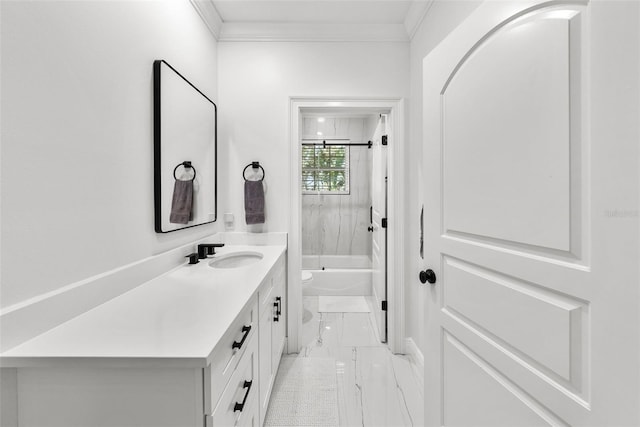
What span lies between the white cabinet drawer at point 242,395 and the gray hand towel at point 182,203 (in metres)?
0.81

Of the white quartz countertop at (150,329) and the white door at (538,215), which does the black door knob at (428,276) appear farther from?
the white quartz countertop at (150,329)

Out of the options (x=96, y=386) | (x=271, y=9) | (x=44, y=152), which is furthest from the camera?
(x=271, y=9)

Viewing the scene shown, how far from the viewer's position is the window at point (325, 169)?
418 centimetres

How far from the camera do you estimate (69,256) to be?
0.94m

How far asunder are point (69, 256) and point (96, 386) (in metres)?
0.44

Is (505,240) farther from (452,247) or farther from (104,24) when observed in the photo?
(104,24)

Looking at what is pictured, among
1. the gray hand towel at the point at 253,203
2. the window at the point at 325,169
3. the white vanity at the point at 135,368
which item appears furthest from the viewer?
the window at the point at 325,169

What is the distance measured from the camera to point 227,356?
34.9 inches

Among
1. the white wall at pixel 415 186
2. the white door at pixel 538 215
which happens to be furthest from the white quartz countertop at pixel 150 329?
the white wall at pixel 415 186

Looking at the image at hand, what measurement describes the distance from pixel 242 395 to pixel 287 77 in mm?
2075

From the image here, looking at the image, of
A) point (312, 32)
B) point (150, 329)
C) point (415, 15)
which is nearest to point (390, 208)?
point (415, 15)

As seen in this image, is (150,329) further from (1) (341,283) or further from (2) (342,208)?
(2) (342,208)

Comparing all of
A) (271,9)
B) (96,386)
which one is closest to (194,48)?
(271,9)

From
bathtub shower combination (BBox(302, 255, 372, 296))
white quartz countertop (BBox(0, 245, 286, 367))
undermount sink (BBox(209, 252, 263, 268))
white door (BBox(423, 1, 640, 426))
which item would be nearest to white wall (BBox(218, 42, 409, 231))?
undermount sink (BBox(209, 252, 263, 268))
